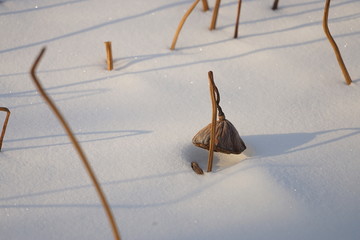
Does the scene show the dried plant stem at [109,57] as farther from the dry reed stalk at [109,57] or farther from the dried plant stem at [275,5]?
the dried plant stem at [275,5]

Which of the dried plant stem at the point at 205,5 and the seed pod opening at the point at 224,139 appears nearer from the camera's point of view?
the seed pod opening at the point at 224,139

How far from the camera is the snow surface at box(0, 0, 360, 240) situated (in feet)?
2.18

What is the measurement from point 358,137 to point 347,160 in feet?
0.21

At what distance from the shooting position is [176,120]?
812mm

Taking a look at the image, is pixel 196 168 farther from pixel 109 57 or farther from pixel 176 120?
pixel 109 57

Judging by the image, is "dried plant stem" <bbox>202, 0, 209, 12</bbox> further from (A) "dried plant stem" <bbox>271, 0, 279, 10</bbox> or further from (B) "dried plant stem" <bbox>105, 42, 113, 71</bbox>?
(B) "dried plant stem" <bbox>105, 42, 113, 71</bbox>

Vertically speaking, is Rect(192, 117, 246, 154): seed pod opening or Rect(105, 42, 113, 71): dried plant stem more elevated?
Rect(105, 42, 113, 71): dried plant stem

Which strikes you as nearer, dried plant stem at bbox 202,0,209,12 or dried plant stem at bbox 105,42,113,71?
dried plant stem at bbox 105,42,113,71

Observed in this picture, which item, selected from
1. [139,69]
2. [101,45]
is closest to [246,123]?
[139,69]

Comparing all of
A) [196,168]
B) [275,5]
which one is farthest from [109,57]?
[275,5]

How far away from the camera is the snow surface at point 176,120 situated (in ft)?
2.18

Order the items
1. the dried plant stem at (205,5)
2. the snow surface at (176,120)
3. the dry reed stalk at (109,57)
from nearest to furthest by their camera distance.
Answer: the snow surface at (176,120), the dry reed stalk at (109,57), the dried plant stem at (205,5)

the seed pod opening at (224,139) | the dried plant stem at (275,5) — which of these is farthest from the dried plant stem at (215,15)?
the seed pod opening at (224,139)

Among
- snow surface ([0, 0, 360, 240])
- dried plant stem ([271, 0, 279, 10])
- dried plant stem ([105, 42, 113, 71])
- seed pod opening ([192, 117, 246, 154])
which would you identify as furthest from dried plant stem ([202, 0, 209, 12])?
seed pod opening ([192, 117, 246, 154])
